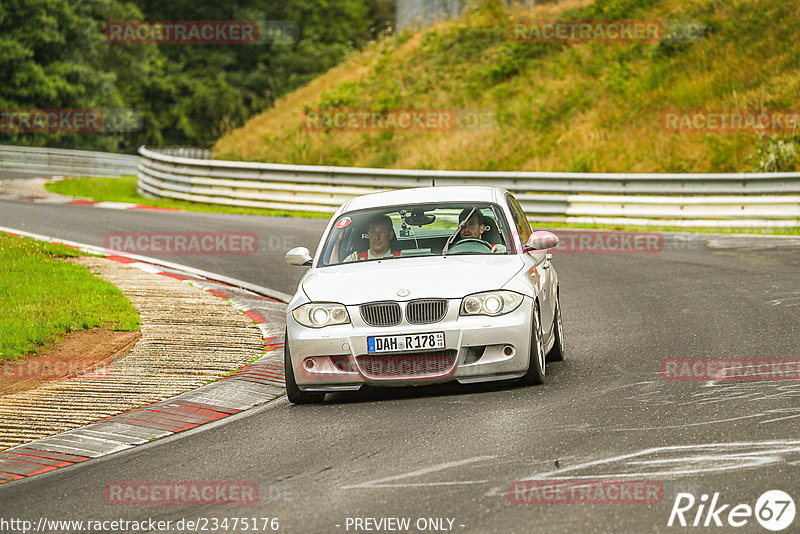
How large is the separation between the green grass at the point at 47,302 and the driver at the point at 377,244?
3.30 m

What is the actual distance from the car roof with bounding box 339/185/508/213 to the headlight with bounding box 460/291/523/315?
1.56 metres

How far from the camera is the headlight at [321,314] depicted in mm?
7902

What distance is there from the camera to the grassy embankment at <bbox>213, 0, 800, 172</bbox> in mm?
24906

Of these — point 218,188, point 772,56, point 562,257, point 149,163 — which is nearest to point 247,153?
point 149,163

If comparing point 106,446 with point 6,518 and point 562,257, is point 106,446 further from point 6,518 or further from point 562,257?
point 562,257

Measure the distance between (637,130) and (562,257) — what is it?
1088 centimetres

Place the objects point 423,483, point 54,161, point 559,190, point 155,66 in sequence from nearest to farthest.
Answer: point 423,483
point 559,190
point 54,161
point 155,66

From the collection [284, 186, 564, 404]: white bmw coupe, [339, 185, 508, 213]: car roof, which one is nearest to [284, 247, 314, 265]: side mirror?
[284, 186, 564, 404]: white bmw coupe

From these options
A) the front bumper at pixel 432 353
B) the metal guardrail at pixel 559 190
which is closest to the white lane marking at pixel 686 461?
the front bumper at pixel 432 353

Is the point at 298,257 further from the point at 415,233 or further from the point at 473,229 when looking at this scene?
the point at 473,229

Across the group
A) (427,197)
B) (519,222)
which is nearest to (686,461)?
(519,222)

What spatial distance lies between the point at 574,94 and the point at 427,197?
22066 mm

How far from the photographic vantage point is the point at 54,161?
130ft

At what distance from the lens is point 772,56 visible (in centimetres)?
2730
